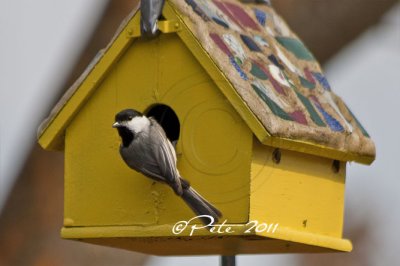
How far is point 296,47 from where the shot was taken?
8.30 m

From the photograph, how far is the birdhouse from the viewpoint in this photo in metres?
7.50

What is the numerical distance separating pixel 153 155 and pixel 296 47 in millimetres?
1061

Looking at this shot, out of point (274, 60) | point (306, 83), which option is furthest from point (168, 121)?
point (306, 83)

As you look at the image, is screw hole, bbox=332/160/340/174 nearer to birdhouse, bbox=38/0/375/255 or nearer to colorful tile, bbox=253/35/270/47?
birdhouse, bbox=38/0/375/255

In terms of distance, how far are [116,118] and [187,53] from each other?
0.34 meters

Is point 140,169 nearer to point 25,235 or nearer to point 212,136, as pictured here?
point 212,136

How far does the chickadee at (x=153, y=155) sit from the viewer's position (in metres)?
7.45

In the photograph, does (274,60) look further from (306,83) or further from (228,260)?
(228,260)

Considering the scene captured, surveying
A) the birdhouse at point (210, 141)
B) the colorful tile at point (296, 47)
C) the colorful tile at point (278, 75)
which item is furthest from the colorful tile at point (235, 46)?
the colorful tile at point (296, 47)

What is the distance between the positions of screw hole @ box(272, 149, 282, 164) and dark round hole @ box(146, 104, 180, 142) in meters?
0.39

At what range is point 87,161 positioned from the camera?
780 centimetres

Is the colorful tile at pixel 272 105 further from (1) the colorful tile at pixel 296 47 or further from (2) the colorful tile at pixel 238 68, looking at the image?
(1) the colorful tile at pixel 296 47

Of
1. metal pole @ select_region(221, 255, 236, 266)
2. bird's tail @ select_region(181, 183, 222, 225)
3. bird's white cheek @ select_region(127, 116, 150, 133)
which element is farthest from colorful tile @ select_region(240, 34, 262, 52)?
metal pole @ select_region(221, 255, 236, 266)

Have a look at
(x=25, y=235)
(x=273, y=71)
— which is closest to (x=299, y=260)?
(x=25, y=235)
